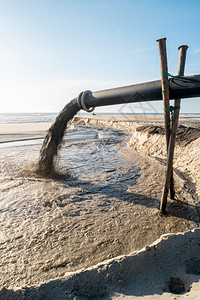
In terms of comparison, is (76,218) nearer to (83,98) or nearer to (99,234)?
(99,234)

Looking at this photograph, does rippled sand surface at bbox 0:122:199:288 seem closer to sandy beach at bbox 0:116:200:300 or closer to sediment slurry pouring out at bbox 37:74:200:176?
sandy beach at bbox 0:116:200:300

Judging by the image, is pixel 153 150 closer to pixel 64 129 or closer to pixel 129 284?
pixel 64 129

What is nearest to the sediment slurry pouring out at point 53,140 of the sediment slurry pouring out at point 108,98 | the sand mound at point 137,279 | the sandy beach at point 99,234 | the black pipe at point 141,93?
the sediment slurry pouring out at point 108,98

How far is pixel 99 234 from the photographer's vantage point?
2.87 meters

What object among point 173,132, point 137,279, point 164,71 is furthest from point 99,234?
point 164,71

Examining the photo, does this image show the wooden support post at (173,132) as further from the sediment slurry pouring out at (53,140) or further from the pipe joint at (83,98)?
the sediment slurry pouring out at (53,140)

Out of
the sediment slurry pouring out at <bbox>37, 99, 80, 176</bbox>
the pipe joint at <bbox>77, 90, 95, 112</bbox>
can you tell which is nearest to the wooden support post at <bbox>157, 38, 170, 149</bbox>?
the pipe joint at <bbox>77, 90, 95, 112</bbox>

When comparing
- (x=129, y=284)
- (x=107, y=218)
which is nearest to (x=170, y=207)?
(x=107, y=218)

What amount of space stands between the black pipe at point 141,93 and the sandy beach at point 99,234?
6.41 feet

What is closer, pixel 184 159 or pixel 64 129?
pixel 64 129

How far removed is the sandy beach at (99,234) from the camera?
1.73 m

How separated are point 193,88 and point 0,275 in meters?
3.37

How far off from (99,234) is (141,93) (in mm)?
2430

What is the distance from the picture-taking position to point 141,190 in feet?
14.9
